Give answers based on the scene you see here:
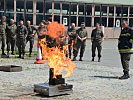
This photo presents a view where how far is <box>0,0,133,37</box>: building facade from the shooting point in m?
36.0

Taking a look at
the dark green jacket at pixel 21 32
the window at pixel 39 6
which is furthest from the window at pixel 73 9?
the dark green jacket at pixel 21 32

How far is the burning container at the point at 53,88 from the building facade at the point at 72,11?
2622 centimetres

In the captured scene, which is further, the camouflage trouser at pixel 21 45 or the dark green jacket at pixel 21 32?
the camouflage trouser at pixel 21 45

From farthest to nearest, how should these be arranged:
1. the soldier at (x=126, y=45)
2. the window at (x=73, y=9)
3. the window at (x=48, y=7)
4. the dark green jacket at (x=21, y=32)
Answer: the window at (x=73, y=9), the window at (x=48, y=7), the dark green jacket at (x=21, y=32), the soldier at (x=126, y=45)

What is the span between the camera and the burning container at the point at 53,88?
29.7ft

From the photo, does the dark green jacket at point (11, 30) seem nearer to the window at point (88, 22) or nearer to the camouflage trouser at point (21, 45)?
the camouflage trouser at point (21, 45)

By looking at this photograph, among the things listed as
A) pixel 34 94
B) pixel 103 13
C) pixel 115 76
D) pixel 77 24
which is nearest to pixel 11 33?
pixel 115 76

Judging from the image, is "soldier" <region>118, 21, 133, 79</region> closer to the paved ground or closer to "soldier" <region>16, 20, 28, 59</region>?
the paved ground

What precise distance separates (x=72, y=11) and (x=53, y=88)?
31106 millimetres

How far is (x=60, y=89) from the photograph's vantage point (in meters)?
9.17

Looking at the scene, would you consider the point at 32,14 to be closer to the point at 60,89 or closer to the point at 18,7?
the point at 18,7

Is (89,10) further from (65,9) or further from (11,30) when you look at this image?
(11,30)

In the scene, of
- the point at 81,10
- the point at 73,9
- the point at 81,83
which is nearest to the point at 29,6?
→ the point at 73,9

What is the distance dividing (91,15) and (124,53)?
29294 mm
